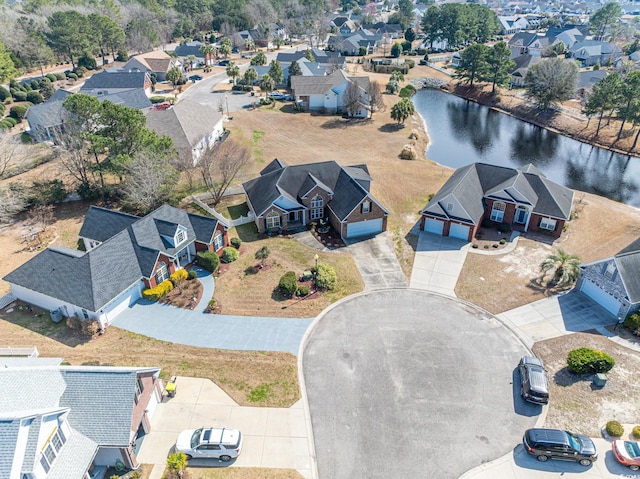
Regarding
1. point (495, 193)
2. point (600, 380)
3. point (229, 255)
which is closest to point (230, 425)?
point (229, 255)

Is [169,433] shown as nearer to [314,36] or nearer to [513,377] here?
[513,377]

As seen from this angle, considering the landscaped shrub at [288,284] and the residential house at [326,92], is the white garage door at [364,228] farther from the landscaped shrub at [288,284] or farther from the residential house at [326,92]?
the residential house at [326,92]

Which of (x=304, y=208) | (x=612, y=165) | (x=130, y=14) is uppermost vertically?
(x=130, y=14)

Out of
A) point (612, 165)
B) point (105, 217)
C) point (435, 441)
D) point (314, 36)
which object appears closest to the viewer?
point (435, 441)

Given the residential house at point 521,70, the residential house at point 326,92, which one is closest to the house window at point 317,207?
the residential house at point 326,92

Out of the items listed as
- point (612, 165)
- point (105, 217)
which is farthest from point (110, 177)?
point (612, 165)

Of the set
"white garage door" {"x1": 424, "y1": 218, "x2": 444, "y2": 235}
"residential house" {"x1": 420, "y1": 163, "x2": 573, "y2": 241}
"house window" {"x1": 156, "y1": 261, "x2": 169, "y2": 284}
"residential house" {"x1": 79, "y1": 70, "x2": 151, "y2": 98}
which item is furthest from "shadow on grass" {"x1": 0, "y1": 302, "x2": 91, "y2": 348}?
"residential house" {"x1": 79, "y1": 70, "x2": 151, "y2": 98}
